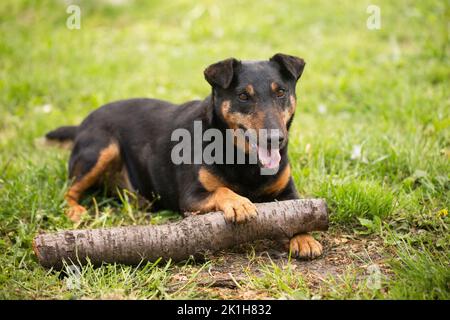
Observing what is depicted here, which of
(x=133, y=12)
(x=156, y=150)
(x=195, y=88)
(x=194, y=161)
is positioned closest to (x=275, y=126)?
(x=194, y=161)

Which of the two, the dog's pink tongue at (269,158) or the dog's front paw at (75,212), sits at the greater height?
the dog's pink tongue at (269,158)

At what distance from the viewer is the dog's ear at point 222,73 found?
4.02 m

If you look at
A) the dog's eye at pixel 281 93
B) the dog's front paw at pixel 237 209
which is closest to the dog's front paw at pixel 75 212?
the dog's front paw at pixel 237 209

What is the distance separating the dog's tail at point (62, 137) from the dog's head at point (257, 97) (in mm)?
2190

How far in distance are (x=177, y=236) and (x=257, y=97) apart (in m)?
1.16

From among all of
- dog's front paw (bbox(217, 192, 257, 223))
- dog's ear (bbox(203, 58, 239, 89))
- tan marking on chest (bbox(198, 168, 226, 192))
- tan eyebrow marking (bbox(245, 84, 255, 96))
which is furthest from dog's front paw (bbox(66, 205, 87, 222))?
tan eyebrow marking (bbox(245, 84, 255, 96))

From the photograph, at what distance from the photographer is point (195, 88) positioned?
25.6 feet

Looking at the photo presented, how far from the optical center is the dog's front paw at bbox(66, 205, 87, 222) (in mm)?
4742

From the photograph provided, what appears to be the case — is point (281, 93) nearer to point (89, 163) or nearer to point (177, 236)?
point (177, 236)

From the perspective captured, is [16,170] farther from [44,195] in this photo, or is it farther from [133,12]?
[133,12]

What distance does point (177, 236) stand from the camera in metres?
3.79

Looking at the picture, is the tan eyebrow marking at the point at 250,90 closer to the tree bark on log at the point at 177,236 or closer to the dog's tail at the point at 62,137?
the tree bark on log at the point at 177,236

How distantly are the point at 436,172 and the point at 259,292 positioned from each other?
7.59 feet

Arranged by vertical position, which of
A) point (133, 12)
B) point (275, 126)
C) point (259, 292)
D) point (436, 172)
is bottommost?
point (259, 292)
